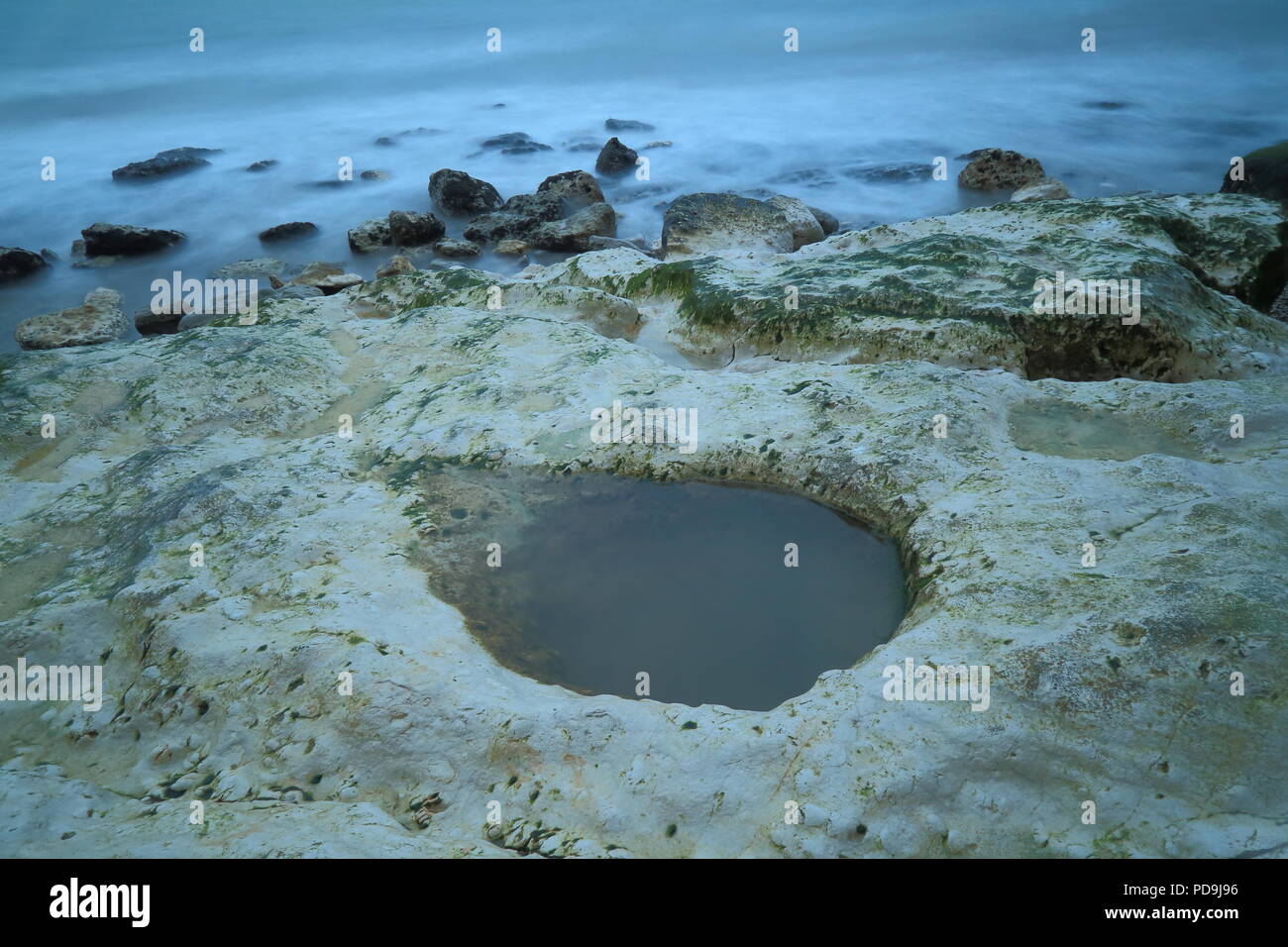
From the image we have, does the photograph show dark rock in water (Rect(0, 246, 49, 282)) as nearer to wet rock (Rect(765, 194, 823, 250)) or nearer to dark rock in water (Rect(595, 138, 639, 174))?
dark rock in water (Rect(595, 138, 639, 174))

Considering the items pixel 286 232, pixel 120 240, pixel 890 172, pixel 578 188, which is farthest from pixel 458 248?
pixel 890 172

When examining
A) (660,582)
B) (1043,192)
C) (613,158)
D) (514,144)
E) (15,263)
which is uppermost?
(514,144)

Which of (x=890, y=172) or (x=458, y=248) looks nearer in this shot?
(x=458, y=248)

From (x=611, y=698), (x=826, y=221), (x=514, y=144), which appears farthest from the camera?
(x=514, y=144)

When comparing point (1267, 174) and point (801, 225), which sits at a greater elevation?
point (1267, 174)

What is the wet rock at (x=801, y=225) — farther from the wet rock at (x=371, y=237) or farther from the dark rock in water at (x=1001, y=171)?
the wet rock at (x=371, y=237)

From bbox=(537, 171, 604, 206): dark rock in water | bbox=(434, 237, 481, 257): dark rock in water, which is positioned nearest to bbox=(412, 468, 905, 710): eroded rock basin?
bbox=(434, 237, 481, 257): dark rock in water

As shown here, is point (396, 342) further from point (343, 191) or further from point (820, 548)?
point (343, 191)

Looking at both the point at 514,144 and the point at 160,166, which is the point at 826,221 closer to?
the point at 514,144
